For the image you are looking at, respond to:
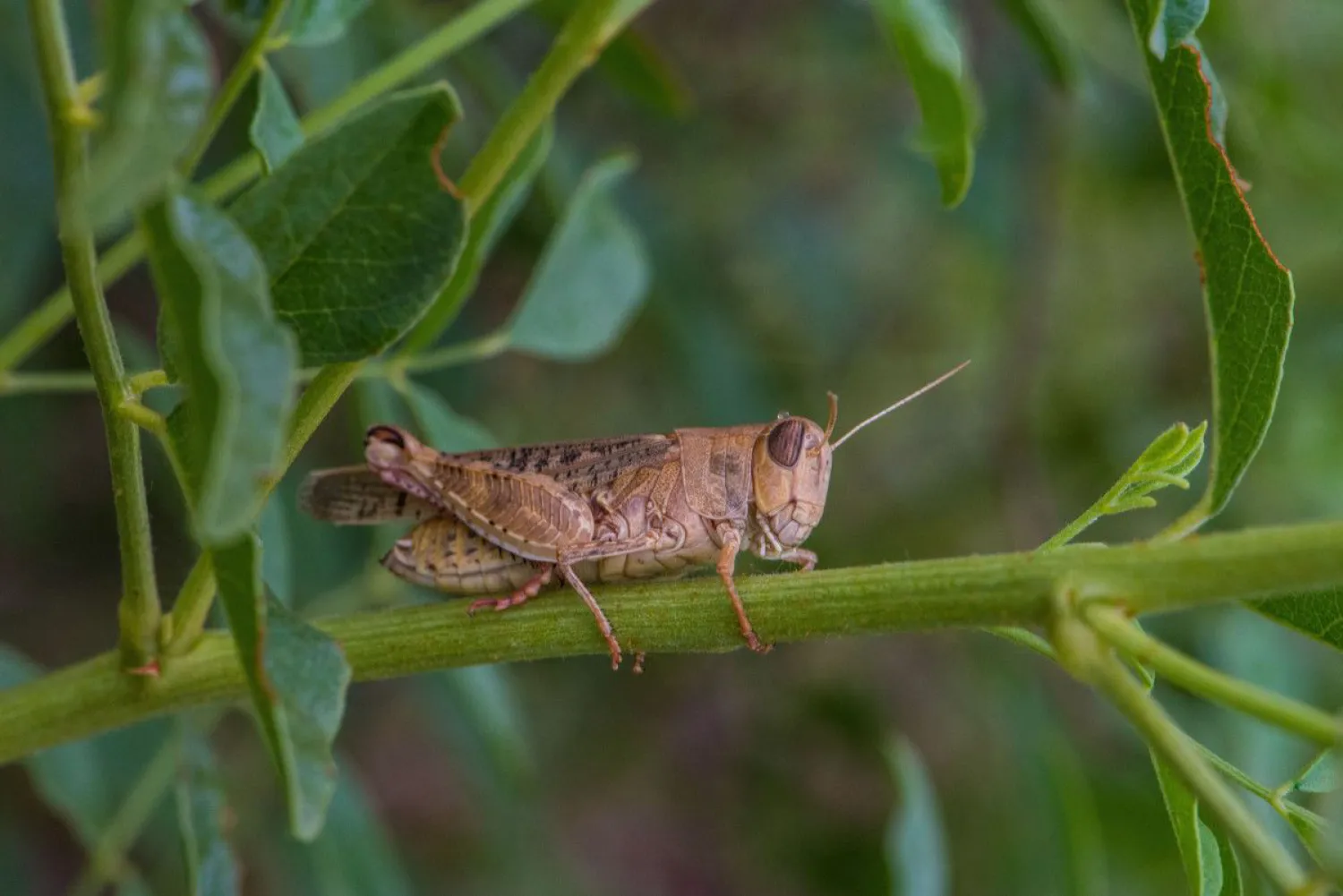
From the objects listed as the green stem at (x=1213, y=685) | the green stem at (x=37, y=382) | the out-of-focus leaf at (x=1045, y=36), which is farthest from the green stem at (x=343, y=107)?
the green stem at (x=1213, y=685)

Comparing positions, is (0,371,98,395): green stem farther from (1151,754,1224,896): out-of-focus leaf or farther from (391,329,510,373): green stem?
(1151,754,1224,896): out-of-focus leaf

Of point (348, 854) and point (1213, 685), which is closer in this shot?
point (1213, 685)

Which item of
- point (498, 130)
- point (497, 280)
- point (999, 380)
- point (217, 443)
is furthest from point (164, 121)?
point (999, 380)

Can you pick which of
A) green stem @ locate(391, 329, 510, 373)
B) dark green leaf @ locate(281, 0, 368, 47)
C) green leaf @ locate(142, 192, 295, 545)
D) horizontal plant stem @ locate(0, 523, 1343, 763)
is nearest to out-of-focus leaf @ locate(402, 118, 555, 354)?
green stem @ locate(391, 329, 510, 373)

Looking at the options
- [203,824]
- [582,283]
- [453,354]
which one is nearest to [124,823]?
[203,824]

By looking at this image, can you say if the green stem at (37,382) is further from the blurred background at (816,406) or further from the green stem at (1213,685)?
the green stem at (1213,685)

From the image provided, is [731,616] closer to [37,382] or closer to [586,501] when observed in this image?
[586,501]
